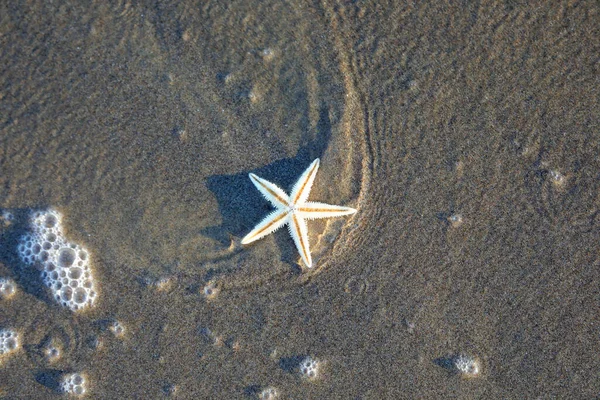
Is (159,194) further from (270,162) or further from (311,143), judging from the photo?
(311,143)

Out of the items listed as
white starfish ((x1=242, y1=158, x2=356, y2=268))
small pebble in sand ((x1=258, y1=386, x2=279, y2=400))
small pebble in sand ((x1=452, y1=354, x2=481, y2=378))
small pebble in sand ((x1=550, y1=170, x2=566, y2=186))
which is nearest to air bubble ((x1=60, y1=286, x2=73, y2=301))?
white starfish ((x1=242, y1=158, x2=356, y2=268))

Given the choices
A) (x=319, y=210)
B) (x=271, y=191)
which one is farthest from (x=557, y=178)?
(x=271, y=191)

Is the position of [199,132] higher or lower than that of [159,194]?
higher

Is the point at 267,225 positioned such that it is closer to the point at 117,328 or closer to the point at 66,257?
the point at 117,328

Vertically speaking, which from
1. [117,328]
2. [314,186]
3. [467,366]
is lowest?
[467,366]

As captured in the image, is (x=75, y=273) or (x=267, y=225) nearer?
(x=267, y=225)

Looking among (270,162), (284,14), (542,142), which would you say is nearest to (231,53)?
(284,14)

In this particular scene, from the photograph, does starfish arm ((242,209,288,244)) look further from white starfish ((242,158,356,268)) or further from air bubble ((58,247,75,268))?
air bubble ((58,247,75,268))
